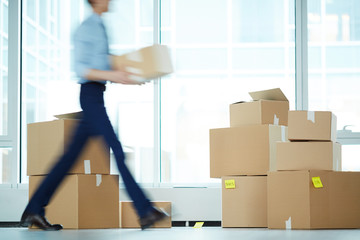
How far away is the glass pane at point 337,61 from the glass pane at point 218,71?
184mm

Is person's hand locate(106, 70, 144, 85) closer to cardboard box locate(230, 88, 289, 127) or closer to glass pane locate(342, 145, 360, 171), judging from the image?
cardboard box locate(230, 88, 289, 127)

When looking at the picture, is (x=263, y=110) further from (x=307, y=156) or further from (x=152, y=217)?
(x=152, y=217)

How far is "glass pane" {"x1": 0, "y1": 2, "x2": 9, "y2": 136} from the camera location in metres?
4.95

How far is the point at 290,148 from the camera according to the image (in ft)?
11.3

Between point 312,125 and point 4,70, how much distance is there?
107 inches

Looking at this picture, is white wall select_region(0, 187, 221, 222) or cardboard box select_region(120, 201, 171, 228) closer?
cardboard box select_region(120, 201, 171, 228)

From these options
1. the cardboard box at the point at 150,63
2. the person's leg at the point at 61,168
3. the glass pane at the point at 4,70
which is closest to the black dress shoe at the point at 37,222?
the person's leg at the point at 61,168

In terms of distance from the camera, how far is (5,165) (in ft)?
16.0

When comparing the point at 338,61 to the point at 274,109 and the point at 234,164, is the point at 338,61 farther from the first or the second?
the point at 234,164

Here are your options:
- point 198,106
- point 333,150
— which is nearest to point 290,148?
point 333,150

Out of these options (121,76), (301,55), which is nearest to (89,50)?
(121,76)

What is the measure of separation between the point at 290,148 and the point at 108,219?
113 cm

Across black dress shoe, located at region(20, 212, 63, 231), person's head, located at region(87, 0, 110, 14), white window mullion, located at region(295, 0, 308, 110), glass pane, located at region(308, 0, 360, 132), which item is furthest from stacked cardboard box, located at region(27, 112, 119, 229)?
glass pane, located at region(308, 0, 360, 132)

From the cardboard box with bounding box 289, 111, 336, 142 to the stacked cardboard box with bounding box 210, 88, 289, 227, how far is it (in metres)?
0.22
